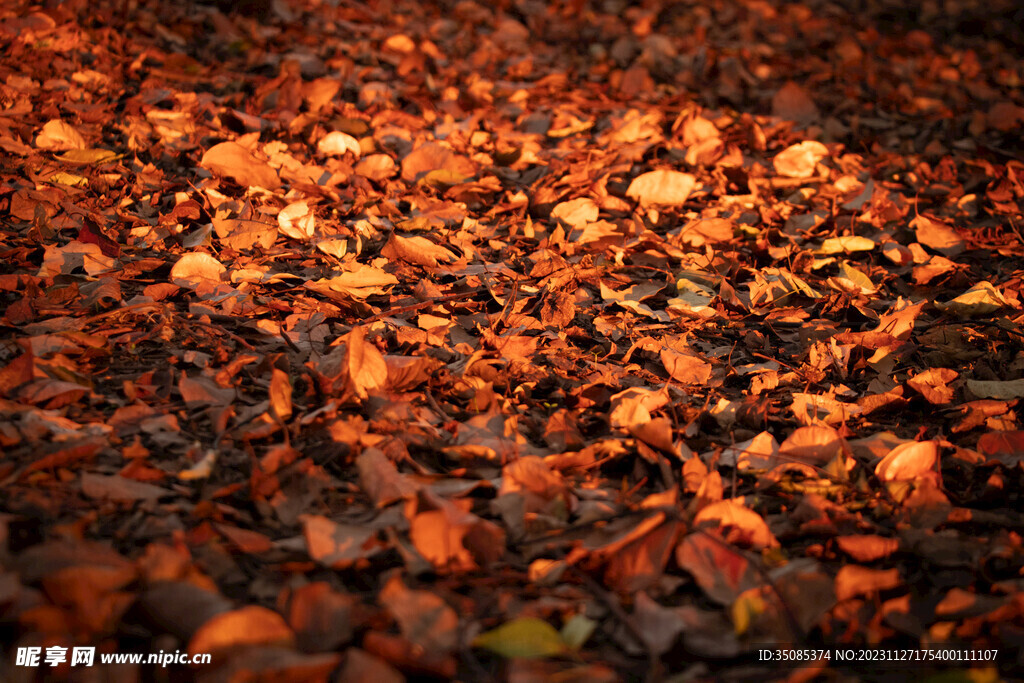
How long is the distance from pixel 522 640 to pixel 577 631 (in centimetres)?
6

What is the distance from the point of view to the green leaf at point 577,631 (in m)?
0.70

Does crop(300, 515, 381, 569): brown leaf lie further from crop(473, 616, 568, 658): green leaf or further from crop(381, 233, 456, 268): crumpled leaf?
crop(381, 233, 456, 268): crumpled leaf

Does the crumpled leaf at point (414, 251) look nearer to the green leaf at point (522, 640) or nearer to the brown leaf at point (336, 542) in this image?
the brown leaf at point (336, 542)

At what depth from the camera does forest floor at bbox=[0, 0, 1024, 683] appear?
71cm

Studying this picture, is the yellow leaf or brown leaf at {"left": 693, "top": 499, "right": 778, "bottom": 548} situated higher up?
the yellow leaf

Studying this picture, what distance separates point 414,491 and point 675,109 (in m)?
1.78

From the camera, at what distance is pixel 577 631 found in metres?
0.71

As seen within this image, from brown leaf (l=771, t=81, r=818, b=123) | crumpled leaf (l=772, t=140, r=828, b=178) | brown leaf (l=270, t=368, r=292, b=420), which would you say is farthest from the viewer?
brown leaf (l=771, t=81, r=818, b=123)

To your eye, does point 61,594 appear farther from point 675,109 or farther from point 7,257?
point 675,109

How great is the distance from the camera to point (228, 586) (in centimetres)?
72

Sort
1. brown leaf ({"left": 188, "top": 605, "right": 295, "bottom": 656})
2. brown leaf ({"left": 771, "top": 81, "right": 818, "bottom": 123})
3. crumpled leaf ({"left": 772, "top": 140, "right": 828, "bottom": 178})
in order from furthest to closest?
brown leaf ({"left": 771, "top": 81, "right": 818, "bottom": 123}) < crumpled leaf ({"left": 772, "top": 140, "right": 828, "bottom": 178}) < brown leaf ({"left": 188, "top": 605, "right": 295, "bottom": 656})

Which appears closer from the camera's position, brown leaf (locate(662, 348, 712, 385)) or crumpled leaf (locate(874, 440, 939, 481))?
crumpled leaf (locate(874, 440, 939, 481))

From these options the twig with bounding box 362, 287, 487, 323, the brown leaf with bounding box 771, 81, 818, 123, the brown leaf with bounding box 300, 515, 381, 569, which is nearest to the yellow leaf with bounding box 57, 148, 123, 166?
the twig with bounding box 362, 287, 487, 323

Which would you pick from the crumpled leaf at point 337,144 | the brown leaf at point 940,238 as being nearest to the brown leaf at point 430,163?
the crumpled leaf at point 337,144
